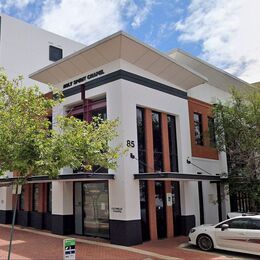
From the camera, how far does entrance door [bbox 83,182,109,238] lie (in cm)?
1591

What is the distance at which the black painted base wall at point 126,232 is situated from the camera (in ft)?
46.1

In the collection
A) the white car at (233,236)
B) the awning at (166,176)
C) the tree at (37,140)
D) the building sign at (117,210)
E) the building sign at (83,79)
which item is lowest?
the white car at (233,236)

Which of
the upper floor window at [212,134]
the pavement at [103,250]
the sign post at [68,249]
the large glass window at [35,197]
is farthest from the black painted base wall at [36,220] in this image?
the upper floor window at [212,134]

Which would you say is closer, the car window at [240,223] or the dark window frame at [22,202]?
the car window at [240,223]

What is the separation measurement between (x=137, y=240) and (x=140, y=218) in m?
0.94

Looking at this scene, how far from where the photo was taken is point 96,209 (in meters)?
16.3

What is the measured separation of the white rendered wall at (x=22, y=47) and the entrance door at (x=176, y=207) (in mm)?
14902

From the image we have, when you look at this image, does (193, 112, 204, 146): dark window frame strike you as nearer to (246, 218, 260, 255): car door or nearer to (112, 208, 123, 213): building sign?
(112, 208, 123, 213): building sign

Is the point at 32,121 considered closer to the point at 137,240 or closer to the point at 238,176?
the point at 137,240

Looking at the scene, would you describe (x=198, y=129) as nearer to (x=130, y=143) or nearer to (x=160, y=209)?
(x=160, y=209)

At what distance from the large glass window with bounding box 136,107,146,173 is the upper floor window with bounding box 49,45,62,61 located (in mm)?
17112

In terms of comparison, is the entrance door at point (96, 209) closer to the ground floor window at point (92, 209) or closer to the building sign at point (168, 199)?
the ground floor window at point (92, 209)

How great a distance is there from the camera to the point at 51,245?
14.2 m

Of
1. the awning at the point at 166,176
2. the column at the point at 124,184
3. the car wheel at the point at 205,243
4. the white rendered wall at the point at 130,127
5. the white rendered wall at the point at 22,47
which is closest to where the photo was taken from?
the car wheel at the point at 205,243
